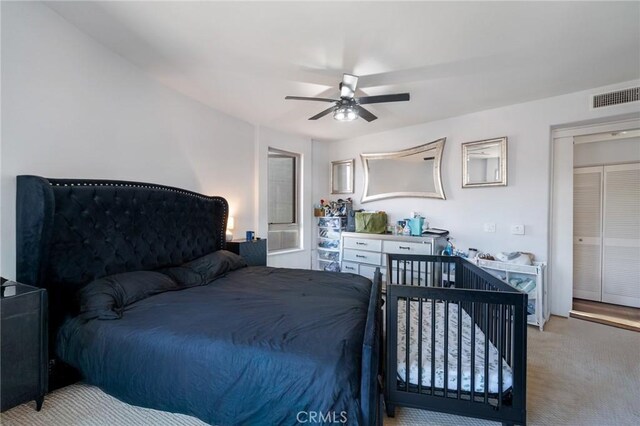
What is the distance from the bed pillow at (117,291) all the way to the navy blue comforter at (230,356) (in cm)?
7

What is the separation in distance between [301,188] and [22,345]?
4.03 meters

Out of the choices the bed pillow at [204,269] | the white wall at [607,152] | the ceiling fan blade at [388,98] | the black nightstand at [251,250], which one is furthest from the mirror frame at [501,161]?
the bed pillow at [204,269]

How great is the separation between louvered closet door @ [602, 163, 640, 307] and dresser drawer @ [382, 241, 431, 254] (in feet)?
8.04

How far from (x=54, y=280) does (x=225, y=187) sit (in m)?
2.18

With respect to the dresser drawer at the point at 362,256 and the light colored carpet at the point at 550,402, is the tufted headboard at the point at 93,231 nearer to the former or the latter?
the light colored carpet at the point at 550,402

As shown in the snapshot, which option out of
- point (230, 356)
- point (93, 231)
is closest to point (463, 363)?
point (230, 356)

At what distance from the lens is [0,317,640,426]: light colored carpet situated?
1732 mm

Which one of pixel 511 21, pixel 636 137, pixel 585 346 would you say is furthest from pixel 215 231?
pixel 636 137

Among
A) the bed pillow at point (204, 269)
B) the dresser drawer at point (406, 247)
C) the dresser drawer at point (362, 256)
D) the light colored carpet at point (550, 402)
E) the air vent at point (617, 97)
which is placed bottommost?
the light colored carpet at point (550, 402)

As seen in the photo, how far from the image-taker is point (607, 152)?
377 cm

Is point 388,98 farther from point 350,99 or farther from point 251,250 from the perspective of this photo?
point 251,250

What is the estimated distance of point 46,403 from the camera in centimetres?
184

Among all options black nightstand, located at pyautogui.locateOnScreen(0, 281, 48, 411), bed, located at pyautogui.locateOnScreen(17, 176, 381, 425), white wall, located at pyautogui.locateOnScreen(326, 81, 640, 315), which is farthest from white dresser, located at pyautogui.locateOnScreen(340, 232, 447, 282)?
black nightstand, located at pyautogui.locateOnScreen(0, 281, 48, 411)

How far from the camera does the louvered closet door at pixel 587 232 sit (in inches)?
153
